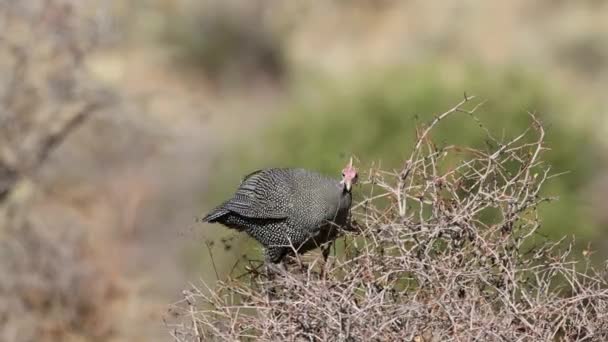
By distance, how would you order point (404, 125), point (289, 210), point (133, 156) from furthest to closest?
1. point (133, 156)
2. point (404, 125)
3. point (289, 210)

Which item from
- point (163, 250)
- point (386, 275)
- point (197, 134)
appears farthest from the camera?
point (197, 134)

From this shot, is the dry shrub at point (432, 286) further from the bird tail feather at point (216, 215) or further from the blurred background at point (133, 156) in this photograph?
the blurred background at point (133, 156)

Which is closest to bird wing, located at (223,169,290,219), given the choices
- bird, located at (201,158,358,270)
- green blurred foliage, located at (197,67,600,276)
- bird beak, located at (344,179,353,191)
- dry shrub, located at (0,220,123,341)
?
bird, located at (201,158,358,270)

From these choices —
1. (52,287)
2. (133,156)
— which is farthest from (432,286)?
(133,156)

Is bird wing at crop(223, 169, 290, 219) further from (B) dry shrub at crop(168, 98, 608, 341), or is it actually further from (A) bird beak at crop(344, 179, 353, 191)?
(B) dry shrub at crop(168, 98, 608, 341)

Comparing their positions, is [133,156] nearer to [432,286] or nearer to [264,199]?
[264,199]

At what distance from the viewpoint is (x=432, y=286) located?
4121mm

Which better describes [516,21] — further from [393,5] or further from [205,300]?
[205,300]

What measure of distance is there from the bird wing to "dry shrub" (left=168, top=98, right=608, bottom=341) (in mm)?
576

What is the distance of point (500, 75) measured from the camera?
11.5m

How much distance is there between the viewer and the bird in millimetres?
4836

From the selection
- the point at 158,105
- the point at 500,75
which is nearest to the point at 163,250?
the point at 500,75

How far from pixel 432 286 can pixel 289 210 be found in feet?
3.54

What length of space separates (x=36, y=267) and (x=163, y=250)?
2100 mm
